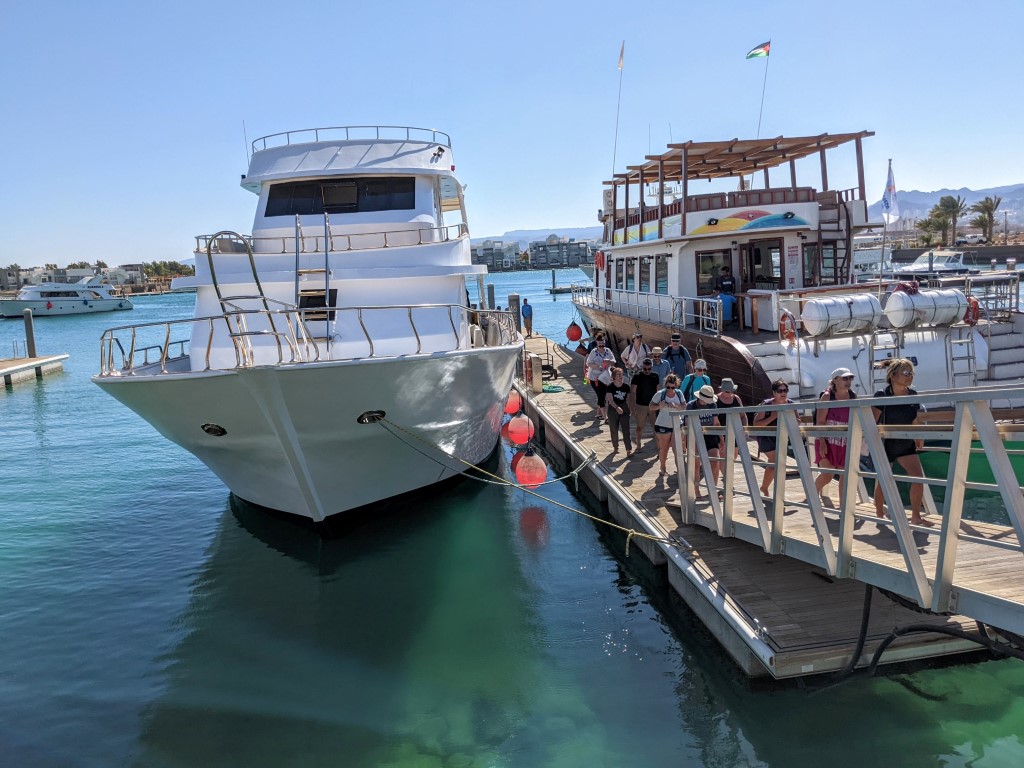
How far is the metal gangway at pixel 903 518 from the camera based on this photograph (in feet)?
13.7

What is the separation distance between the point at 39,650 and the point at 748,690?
748cm

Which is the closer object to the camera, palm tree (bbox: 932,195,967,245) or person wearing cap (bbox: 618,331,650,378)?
person wearing cap (bbox: 618,331,650,378)

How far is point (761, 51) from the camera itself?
60.2 ft

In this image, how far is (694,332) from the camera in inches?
565

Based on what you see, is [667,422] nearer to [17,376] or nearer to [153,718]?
[153,718]

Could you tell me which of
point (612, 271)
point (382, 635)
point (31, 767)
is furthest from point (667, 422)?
point (612, 271)

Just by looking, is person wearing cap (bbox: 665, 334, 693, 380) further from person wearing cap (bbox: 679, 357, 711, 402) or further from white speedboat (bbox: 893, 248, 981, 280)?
white speedboat (bbox: 893, 248, 981, 280)

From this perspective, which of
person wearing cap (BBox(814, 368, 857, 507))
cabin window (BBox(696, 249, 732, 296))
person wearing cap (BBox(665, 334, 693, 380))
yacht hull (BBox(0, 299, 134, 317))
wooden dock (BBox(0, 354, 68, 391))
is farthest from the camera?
yacht hull (BBox(0, 299, 134, 317))

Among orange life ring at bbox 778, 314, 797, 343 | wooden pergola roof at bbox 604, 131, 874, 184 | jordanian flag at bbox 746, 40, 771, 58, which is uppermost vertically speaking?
jordanian flag at bbox 746, 40, 771, 58

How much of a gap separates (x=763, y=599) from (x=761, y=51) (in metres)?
15.9

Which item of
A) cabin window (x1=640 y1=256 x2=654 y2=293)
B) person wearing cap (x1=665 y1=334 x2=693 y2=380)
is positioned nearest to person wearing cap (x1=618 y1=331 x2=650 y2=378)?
person wearing cap (x1=665 y1=334 x2=693 y2=380)

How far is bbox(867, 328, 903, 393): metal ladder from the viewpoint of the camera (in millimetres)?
12539

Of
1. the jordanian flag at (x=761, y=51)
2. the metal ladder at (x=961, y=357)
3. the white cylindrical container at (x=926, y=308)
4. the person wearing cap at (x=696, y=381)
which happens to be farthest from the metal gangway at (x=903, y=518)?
the jordanian flag at (x=761, y=51)

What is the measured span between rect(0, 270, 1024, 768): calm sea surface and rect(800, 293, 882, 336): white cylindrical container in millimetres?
5108
